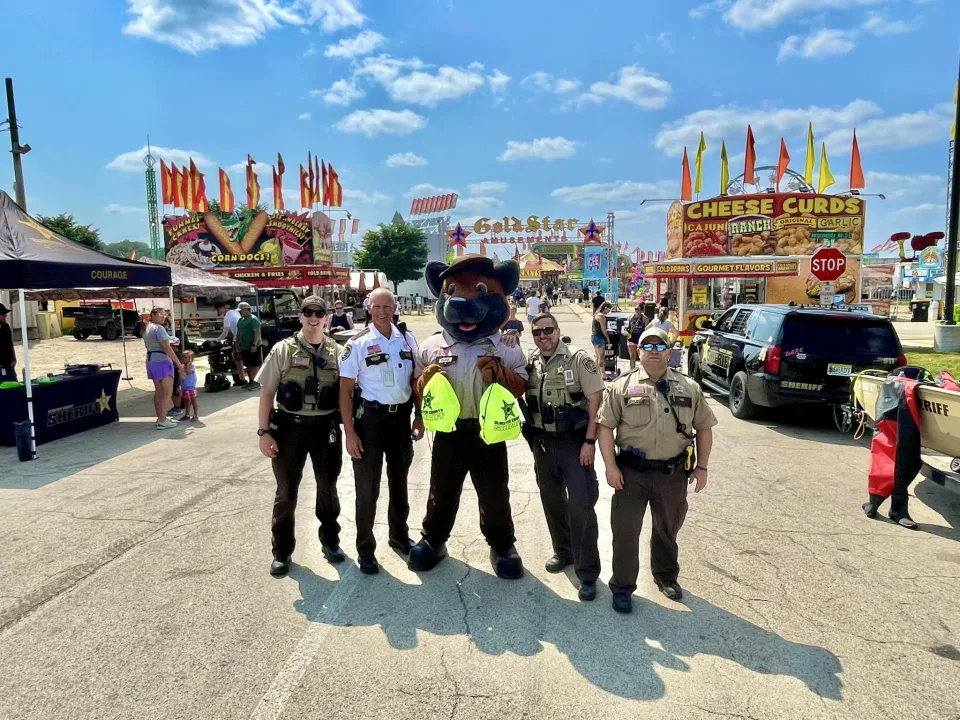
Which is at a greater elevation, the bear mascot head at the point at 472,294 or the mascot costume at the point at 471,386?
the bear mascot head at the point at 472,294

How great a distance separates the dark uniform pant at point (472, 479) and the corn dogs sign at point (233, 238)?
3219cm

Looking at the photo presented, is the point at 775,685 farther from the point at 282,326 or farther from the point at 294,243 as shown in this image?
the point at 294,243

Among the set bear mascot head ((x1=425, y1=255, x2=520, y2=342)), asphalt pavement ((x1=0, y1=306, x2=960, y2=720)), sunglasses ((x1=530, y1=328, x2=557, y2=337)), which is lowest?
asphalt pavement ((x1=0, y1=306, x2=960, y2=720))

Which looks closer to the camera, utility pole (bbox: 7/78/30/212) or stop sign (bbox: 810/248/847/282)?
stop sign (bbox: 810/248/847/282)

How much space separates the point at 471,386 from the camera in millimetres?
3738

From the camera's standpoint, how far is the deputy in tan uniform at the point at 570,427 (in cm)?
360

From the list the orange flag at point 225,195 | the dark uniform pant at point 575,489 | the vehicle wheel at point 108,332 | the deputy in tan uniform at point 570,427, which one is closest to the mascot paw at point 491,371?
the deputy in tan uniform at point 570,427

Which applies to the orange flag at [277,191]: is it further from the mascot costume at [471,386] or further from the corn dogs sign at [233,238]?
the mascot costume at [471,386]

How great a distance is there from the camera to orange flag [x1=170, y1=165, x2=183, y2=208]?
115 ft

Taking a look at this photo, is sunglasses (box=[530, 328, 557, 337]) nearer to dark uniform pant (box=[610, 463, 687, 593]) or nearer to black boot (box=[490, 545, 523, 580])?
dark uniform pant (box=[610, 463, 687, 593])

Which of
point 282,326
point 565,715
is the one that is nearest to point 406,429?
point 565,715

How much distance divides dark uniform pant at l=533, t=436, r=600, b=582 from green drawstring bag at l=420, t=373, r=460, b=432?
1.87 ft

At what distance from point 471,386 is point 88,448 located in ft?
20.2

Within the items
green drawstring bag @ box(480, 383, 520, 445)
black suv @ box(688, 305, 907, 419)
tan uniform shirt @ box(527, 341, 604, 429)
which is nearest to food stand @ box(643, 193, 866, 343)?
black suv @ box(688, 305, 907, 419)
